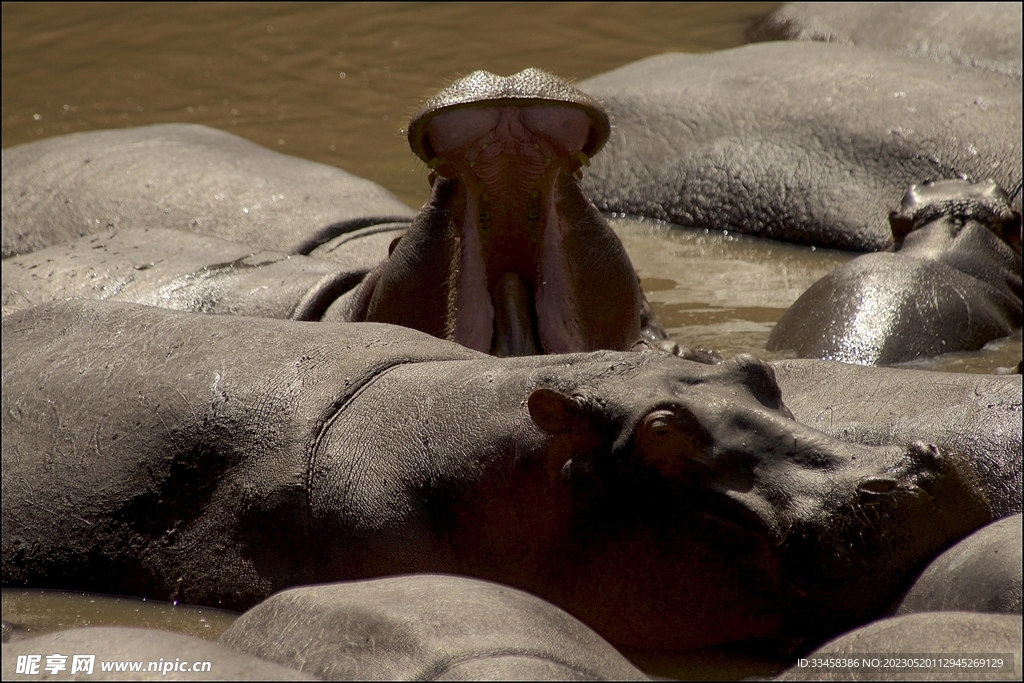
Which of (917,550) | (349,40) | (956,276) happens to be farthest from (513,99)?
(349,40)

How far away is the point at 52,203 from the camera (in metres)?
6.05

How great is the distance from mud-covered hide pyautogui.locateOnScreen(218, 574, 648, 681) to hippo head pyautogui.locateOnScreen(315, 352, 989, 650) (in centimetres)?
44

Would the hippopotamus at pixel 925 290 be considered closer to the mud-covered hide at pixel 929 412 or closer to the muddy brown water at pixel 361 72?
the muddy brown water at pixel 361 72

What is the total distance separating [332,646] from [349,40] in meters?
9.40

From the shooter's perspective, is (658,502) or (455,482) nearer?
(658,502)

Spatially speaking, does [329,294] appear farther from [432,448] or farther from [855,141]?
[855,141]

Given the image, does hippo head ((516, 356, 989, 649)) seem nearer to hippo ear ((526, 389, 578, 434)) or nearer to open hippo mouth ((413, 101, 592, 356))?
hippo ear ((526, 389, 578, 434))

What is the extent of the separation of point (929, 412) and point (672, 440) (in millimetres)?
994

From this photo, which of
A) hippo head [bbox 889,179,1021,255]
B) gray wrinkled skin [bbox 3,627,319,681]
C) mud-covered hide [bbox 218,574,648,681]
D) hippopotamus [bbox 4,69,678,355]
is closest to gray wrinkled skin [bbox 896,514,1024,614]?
mud-covered hide [bbox 218,574,648,681]

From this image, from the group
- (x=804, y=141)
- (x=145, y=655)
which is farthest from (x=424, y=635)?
(x=804, y=141)

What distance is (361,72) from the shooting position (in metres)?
10.2

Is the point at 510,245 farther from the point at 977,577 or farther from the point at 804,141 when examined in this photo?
the point at 804,141

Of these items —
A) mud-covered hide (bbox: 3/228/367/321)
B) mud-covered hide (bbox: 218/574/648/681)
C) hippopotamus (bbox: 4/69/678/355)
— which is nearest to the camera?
mud-covered hide (bbox: 218/574/648/681)

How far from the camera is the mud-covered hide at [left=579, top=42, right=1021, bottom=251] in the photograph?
677 cm
